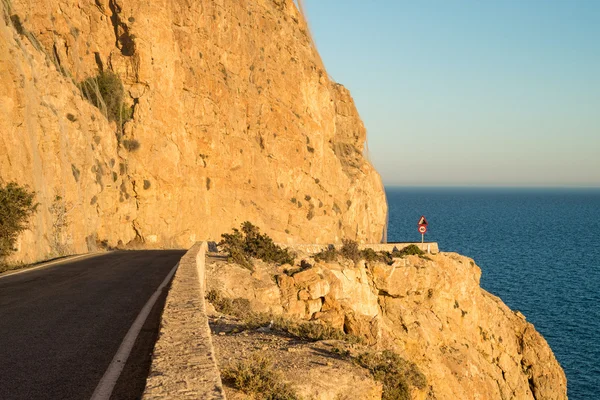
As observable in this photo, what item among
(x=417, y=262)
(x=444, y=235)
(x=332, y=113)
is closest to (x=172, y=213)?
(x=417, y=262)

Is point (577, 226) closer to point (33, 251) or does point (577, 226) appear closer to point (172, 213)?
point (172, 213)

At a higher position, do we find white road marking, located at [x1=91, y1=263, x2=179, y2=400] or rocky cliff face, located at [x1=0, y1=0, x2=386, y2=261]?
rocky cliff face, located at [x1=0, y1=0, x2=386, y2=261]

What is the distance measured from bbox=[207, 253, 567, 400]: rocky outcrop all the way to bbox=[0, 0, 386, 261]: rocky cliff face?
37.0 feet

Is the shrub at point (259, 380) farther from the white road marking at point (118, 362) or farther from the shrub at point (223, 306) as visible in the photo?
the shrub at point (223, 306)

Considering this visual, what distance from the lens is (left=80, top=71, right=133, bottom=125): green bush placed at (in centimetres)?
3580

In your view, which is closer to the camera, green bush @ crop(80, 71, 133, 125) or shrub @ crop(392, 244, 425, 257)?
shrub @ crop(392, 244, 425, 257)

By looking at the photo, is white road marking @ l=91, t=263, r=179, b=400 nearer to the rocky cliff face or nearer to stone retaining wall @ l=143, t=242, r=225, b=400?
stone retaining wall @ l=143, t=242, r=225, b=400

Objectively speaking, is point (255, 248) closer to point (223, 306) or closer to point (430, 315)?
point (223, 306)

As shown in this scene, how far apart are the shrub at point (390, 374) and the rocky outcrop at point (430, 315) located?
25.0ft

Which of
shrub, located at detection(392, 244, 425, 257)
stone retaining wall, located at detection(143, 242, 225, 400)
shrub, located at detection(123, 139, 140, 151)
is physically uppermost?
shrub, located at detection(123, 139, 140, 151)

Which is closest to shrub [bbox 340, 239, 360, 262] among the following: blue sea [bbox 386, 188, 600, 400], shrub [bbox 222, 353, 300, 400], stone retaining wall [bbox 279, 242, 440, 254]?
A: stone retaining wall [bbox 279, 242, 440, 254]

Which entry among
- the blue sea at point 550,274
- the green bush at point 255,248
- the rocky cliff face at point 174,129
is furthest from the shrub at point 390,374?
the blue sea at point 550,274

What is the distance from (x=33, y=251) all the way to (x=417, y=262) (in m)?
18.6

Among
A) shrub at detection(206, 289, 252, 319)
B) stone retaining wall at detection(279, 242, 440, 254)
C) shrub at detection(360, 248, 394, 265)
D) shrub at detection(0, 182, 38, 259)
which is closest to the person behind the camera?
shrub at detection(206, 289, 252, 319)
